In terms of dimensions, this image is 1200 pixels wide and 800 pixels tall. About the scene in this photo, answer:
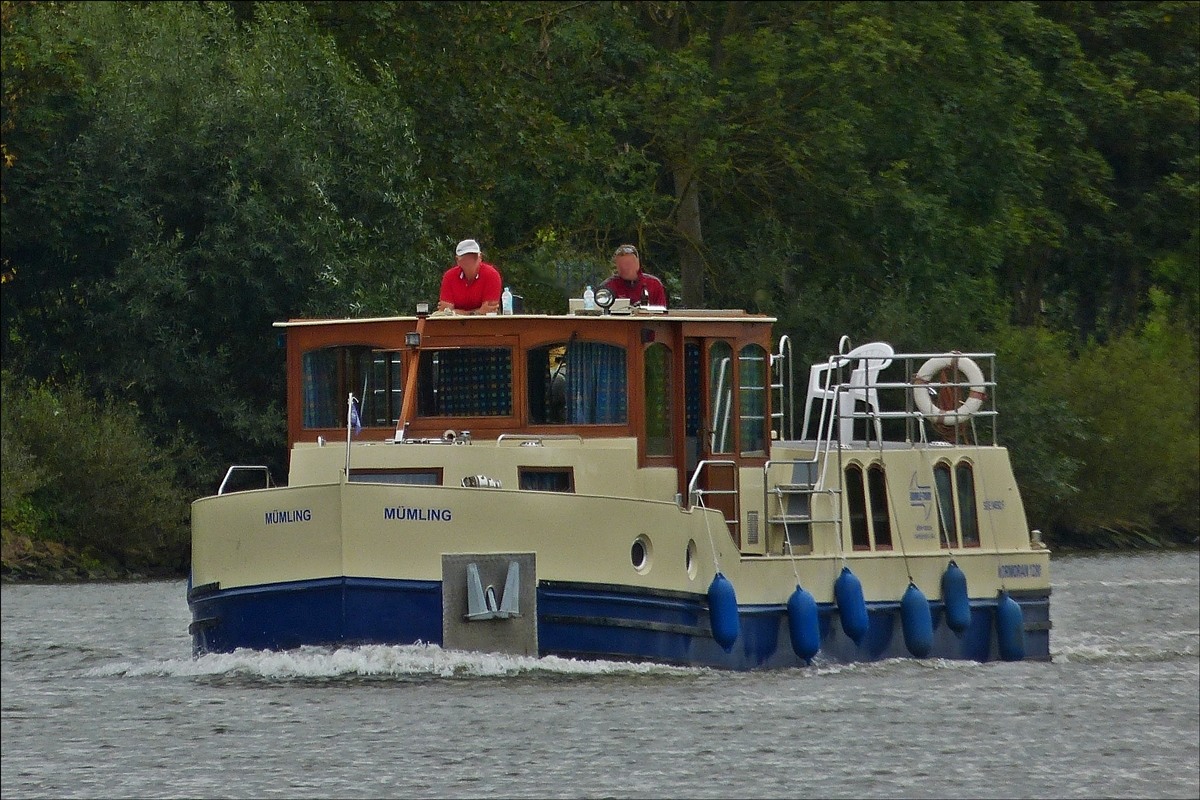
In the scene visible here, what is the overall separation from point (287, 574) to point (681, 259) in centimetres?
2294

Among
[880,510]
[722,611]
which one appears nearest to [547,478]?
[722,611]

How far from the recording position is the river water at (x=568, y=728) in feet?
50.2

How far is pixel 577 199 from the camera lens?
38438mm

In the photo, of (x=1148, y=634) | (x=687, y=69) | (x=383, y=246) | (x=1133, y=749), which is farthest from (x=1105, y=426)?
(x=1133, y=749)

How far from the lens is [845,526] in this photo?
21.3 meters

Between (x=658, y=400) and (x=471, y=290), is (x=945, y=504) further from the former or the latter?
(x=471, y=290)

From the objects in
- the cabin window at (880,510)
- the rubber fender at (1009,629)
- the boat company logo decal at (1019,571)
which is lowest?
the rubber fender at (1009,629)

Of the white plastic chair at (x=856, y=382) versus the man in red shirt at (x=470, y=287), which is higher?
the man in red shirt at (x=470, y=287)

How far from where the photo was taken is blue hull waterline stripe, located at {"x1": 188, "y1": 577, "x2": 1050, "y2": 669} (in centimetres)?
1795

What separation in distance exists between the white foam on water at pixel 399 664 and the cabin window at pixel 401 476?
4.54 ft

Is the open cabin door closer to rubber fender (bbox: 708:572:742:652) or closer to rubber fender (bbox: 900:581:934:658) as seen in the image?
rubber fender (bbox: 708:572:742:652)

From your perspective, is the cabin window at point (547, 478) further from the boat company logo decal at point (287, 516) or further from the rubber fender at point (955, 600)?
the rubber fender at point (955, 600)

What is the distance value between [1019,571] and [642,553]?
5.28 m

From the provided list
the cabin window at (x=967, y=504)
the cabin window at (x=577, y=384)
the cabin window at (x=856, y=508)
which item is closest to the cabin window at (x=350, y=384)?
the cabin window at (x=577, y=384)
